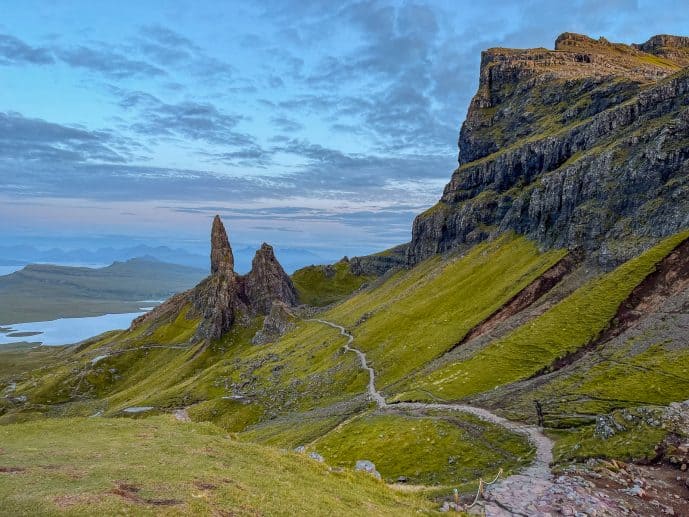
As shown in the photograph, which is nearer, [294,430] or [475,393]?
[475,393]

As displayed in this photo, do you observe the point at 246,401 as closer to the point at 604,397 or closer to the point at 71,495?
the point at 604,397

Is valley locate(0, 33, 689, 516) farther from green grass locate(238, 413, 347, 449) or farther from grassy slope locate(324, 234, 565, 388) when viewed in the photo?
grassy slope locate(324, 234, 565, 388)

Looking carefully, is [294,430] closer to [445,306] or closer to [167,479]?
[167,479]

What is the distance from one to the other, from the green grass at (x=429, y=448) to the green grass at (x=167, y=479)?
52.5 ft

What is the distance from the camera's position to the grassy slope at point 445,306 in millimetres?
107000

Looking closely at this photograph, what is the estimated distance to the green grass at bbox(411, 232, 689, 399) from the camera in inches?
2928

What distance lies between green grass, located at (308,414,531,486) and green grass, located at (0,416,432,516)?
1599cm

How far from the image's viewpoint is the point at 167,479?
2812 cm

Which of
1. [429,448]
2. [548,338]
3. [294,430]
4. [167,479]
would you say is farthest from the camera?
[294,430]

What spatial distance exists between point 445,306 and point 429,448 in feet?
262

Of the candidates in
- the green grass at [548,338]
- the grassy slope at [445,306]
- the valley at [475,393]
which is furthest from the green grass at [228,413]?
the green grass at [548,338]

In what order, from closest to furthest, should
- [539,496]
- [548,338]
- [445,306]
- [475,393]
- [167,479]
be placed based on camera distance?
[167,479] < [539,496] < [475,393] < [548,338] < [445,306]

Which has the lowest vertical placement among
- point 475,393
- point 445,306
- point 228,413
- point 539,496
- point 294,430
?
point 228,413

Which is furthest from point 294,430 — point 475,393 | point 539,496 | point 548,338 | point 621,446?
point 539,496
